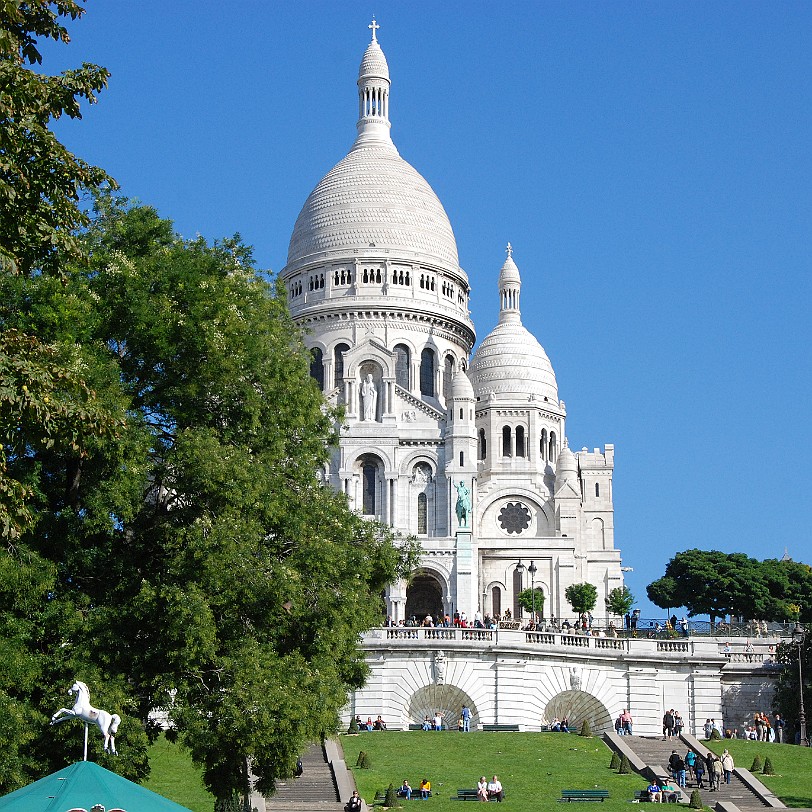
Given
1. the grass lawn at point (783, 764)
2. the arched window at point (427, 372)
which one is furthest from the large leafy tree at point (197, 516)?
the arched window at point (427, 372)

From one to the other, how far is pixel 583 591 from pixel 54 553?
1992 inches

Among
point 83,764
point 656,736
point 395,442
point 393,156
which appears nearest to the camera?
point 83,764

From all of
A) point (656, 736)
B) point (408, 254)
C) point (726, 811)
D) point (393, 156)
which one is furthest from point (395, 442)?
point (726, 811)

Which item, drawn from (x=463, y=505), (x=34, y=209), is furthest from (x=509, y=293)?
(x=34, y=209)

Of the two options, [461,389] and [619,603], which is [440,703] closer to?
[619,603]

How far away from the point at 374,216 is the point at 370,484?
68.3ft

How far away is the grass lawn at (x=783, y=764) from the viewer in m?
41.0

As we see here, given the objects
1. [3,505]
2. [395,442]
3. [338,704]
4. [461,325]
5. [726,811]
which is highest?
[461,325]

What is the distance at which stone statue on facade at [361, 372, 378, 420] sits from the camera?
9231 centimetres

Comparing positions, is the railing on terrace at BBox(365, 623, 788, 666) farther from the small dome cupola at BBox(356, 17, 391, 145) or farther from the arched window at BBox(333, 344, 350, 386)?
the small dome cupola at BBox(356, 17, 391, 145)

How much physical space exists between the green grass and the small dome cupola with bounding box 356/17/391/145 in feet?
246

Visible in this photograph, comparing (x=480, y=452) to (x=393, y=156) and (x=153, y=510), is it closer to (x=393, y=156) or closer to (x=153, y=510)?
(x=393, y=156)

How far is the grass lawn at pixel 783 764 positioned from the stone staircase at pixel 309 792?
1167 centimetres

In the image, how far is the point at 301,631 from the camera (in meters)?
32.6
